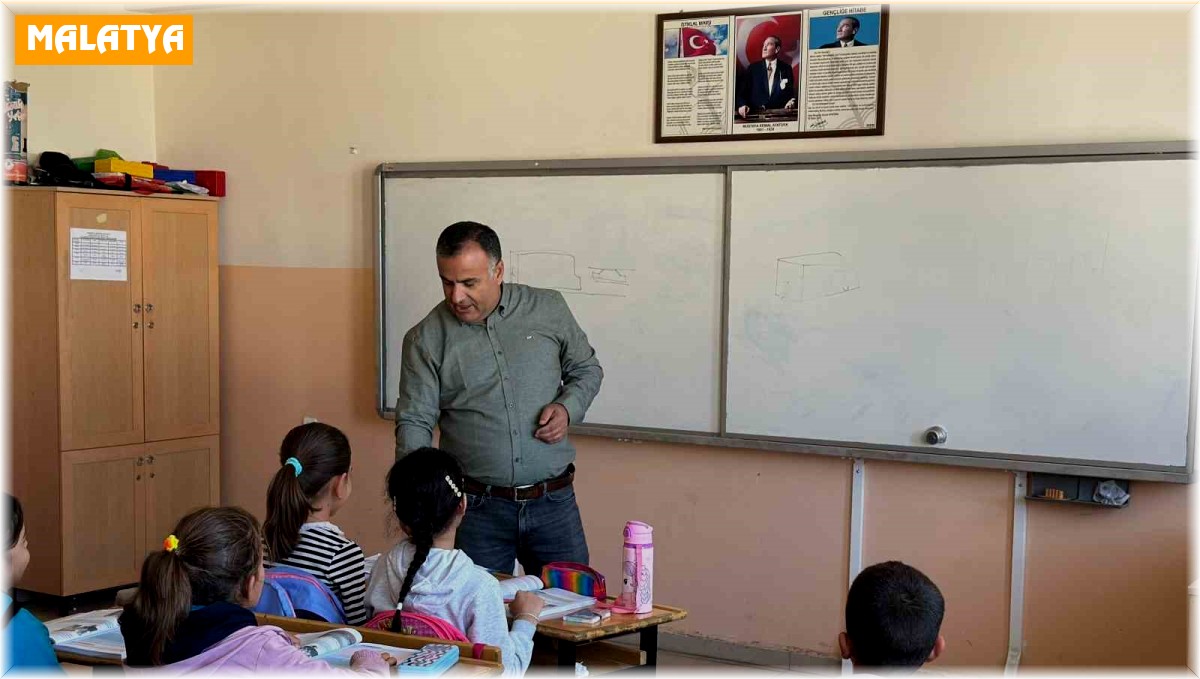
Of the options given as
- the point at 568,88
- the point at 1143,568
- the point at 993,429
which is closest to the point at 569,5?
the point at 568,88

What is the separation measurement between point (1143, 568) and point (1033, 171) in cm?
126

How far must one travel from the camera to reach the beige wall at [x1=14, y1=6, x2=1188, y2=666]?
3736 millimetres

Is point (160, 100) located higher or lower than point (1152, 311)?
higher

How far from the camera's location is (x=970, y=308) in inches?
153

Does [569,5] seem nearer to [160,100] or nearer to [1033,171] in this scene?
[1033,171]

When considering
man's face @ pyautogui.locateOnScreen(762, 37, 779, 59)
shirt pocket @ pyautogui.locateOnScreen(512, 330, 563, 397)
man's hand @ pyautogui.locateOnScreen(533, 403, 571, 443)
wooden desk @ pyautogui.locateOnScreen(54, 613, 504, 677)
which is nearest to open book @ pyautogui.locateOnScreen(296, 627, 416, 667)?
wooden desk @ pyautogui.locateOnScreen(54, 613, 504, 677)

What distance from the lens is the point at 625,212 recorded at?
439 centimetres

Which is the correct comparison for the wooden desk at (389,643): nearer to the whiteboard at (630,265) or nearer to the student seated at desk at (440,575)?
the student seated at desk at (440,575)

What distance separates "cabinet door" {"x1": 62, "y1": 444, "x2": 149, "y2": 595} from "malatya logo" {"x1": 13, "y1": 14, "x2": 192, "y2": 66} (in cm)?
170

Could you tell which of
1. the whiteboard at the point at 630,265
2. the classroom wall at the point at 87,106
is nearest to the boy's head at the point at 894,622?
the whiteboard at the point at 630,265

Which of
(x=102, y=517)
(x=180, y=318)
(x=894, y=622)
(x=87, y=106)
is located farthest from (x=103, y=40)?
(x=894, y=622)

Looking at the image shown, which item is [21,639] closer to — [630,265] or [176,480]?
[630,265]

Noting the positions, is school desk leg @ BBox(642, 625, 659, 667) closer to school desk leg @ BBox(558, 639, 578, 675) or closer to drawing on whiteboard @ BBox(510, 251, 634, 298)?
school desk leg @ BBox(558, 639, 578, 675)

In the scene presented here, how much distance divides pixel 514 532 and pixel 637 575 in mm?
515
